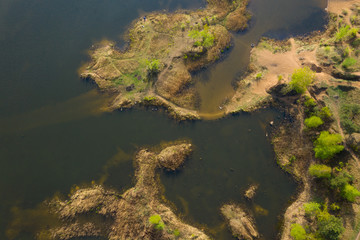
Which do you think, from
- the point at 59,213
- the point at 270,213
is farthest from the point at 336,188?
the point at 59,213

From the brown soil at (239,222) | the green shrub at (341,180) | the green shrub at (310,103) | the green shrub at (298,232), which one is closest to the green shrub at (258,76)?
the green shrub at (310,103)

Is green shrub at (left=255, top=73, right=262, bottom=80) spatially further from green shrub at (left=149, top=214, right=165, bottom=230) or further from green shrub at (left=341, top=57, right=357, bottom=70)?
green shrub at (left=149, top=214, right=165, bottom=230)

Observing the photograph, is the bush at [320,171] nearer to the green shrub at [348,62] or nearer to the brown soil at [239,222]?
the brown soil at [239,222]

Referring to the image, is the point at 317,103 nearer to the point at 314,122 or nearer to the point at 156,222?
the point at 314,122

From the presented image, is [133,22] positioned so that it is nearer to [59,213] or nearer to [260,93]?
[260,93]

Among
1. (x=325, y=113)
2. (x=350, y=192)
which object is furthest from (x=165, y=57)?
(x=350, y=192)

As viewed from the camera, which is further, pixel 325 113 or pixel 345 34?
pixel 345 34

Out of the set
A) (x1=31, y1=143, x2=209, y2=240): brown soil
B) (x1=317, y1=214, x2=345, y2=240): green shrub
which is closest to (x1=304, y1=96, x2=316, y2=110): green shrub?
(x1=317, y1=214, x2=345, y2=240): green shrub
